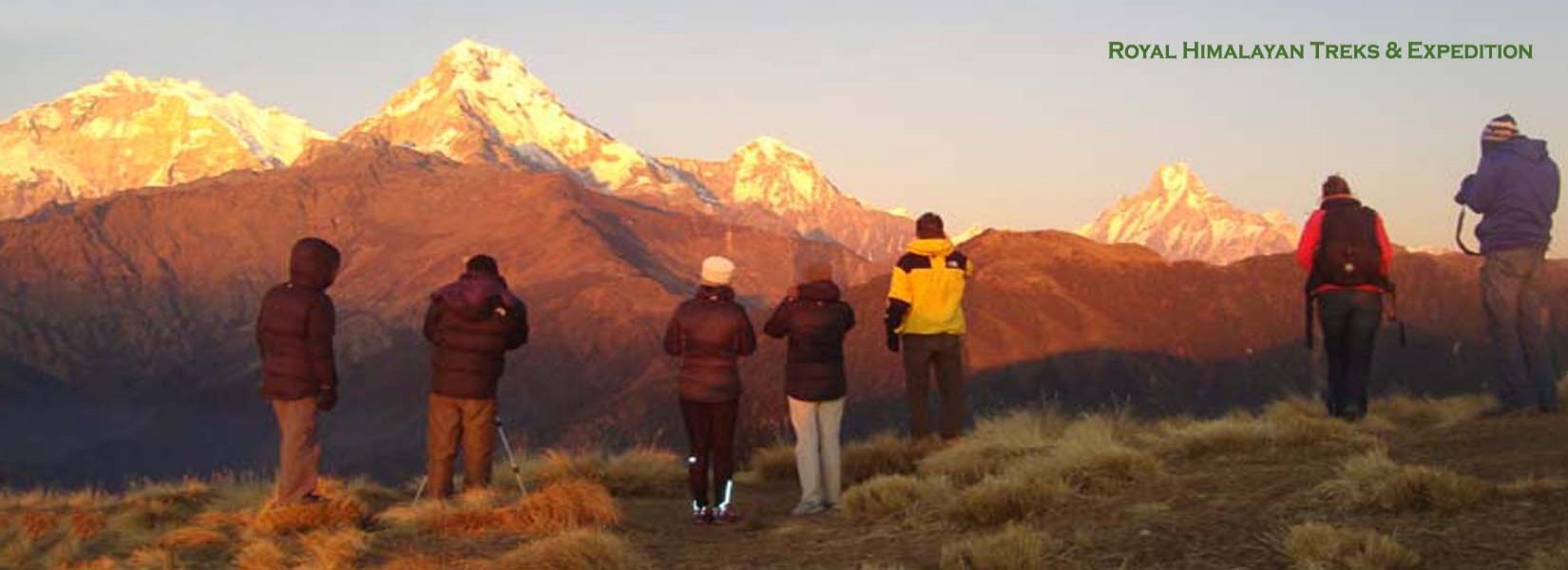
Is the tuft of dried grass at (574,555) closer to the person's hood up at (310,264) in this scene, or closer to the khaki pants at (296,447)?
the khaki pants at (296,447)

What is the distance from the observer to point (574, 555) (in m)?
8.12

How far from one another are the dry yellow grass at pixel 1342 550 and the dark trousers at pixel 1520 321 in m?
5.00

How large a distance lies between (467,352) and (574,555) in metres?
3.33

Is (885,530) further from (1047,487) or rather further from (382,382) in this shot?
(382,382)

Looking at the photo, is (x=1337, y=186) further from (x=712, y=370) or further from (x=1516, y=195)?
(x=712, y=370)

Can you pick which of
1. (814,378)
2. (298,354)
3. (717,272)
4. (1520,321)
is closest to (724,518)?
(814,378)

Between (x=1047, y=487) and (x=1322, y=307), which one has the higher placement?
(x=1322, y=307)

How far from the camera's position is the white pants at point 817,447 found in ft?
35.4

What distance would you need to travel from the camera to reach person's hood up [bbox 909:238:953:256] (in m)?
12.5

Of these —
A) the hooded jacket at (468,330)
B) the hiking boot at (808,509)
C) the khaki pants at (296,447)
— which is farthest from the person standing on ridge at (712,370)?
the khaki pants at (296,447)

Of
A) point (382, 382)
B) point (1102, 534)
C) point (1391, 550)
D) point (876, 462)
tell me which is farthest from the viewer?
point (382, 382)

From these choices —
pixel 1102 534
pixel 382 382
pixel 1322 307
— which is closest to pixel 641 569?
pixel 1102 534

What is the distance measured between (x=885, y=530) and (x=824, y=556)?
72 cm

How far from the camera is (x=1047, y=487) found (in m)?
9.10
